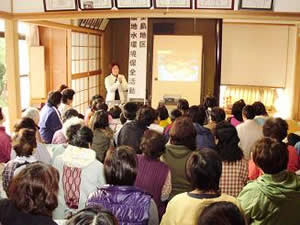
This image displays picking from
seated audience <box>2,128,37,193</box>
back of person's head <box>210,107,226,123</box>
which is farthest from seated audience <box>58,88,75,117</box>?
seated audience <box>2,128,37,193</box>

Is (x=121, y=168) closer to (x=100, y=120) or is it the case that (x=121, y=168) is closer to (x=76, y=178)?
(x=76, y=178)

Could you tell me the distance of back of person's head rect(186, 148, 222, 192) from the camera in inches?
72.1

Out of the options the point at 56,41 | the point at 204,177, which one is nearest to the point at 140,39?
the point at 56,41

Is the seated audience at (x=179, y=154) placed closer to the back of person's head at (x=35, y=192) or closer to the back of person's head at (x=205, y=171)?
the back of person's head at (x=205, y=171)

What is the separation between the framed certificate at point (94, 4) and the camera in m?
5.16

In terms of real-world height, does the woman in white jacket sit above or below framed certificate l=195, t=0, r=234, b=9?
below

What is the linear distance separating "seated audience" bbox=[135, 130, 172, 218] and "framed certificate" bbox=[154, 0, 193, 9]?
291 cm

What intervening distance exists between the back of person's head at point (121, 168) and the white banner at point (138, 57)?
5.85 meters

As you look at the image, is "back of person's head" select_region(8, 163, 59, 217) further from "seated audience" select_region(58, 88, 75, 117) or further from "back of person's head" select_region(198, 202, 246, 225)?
"seated audience" select_region(58, 88, 75, 117)

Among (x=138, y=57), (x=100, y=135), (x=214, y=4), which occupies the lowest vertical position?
(x=100, y=135)

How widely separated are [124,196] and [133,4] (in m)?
3.78

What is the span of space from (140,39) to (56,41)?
5.58 ft

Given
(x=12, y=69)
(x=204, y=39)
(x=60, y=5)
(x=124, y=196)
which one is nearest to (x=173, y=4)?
(x=60, y=5)

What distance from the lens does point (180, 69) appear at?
8.08 m
